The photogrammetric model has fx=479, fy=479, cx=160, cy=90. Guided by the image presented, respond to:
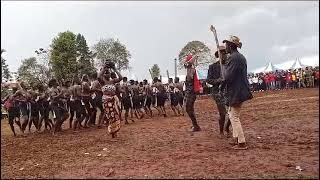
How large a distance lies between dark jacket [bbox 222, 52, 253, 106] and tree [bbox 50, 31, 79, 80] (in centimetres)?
3644

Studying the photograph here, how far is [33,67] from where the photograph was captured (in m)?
66.6

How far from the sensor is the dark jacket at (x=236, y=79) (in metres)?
9.06

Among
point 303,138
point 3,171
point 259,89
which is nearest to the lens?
point 3,171

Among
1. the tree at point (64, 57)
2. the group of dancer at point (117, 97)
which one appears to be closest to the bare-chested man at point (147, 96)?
the group of dancer at point (117, 97)

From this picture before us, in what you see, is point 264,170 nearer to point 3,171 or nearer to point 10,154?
point 3,171

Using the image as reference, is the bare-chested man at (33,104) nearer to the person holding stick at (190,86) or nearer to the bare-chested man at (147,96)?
the bare-chested man at (147,96)

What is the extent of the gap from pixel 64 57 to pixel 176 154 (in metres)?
42.3

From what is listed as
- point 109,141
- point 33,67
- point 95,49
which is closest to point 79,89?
point 109,141

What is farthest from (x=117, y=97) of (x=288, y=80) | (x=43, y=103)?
(x=288, y=80)

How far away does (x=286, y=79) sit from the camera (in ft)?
121

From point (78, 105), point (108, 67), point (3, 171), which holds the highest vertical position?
point (108, 67)

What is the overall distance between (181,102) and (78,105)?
5.64 metres

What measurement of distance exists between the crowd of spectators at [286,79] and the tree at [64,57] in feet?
56.4

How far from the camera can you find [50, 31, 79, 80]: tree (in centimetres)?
4769
